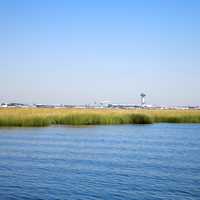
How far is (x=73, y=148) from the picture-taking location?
106 ft

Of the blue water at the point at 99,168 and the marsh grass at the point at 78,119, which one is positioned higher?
the marsh grass at the point at 78,119

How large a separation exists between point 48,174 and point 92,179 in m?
2.32

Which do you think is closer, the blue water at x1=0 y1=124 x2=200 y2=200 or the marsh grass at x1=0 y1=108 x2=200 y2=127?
the blue water at x1=0 y1=124 x2=200 y2=200

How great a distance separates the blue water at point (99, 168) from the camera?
18.7 metres

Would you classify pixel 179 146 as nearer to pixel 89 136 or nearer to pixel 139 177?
pixel 89 136

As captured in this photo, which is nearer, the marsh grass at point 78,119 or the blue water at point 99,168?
the blue water at point 99,168

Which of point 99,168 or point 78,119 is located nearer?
point 99,168

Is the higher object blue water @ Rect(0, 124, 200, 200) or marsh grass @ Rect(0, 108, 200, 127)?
marsh grass @ Rect(0, 108, 200, 127)

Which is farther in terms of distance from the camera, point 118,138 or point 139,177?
point 118,138

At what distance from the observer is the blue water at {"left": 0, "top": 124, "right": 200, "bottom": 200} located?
18734 millimetres

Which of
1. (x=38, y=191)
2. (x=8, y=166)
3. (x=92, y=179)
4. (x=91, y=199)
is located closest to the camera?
Result: (x=91, y=199)

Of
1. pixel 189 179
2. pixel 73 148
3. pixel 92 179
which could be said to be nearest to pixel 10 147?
pixel 73 148

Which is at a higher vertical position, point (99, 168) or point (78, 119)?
point (78, 119)

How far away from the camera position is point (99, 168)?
2392 cm
